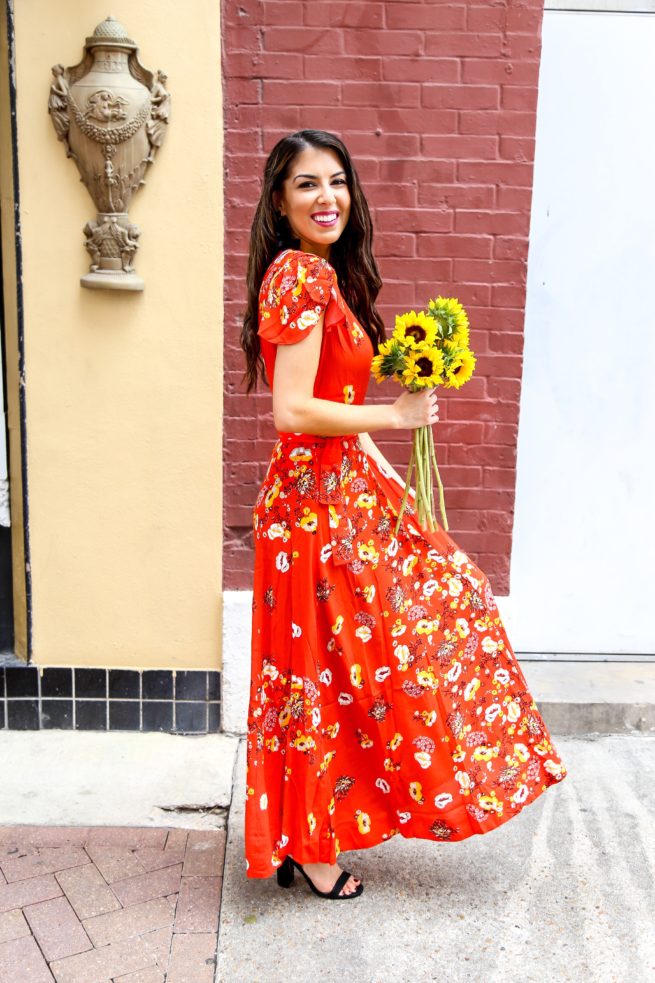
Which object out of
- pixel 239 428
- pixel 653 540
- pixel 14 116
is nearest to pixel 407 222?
pixel 239 428

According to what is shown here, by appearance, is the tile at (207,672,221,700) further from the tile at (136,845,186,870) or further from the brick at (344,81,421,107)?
the brick at (344,81,421,107)

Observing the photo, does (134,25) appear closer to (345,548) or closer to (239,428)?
(239,428)

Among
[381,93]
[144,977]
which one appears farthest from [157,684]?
[381,93]

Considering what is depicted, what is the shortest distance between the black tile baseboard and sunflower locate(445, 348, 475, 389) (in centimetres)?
181

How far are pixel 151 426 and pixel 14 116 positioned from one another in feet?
3.92

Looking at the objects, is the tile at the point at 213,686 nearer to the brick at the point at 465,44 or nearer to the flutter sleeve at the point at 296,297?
the flutter sleeve at the point at 296,297

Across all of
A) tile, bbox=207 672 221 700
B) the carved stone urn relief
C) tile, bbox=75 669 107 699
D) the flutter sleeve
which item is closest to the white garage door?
tile, bbox=207 672 221 700

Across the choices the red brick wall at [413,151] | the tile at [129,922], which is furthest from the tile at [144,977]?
the red brick wall at [413,151]

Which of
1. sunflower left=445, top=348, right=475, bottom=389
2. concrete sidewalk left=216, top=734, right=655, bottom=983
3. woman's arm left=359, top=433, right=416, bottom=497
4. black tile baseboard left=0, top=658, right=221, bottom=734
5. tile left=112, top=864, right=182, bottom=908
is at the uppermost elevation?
sunflower left=445, top=348, right=475, bottom=389

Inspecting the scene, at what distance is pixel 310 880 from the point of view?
2.86m

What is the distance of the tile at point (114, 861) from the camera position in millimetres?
3002

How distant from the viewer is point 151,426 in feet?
12.3

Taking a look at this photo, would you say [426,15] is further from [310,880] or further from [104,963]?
[104,963]

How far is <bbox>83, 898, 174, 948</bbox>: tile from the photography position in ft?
8.87
